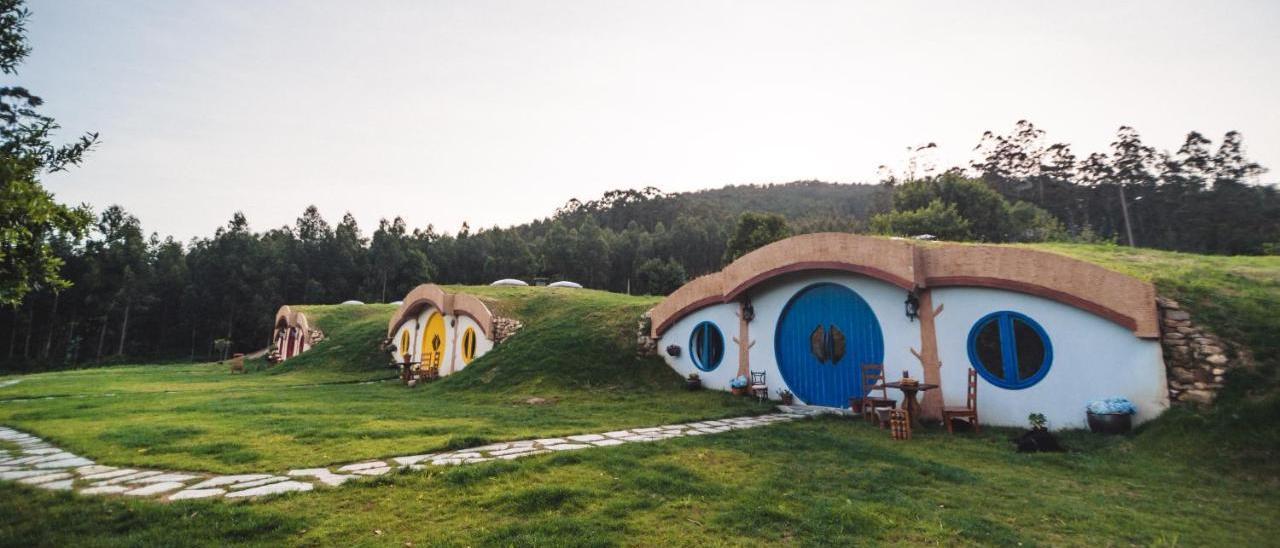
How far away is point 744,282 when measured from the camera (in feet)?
41.4

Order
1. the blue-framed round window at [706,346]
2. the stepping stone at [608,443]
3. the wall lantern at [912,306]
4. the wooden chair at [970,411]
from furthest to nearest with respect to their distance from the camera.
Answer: the blue-framed round window at [706,346] < the wall lantern at [912,306] < the wooden chair at [970,411] < the stepping stone at [608,443]

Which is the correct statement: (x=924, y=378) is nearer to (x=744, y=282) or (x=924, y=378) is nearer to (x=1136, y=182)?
(x=744, y=282)

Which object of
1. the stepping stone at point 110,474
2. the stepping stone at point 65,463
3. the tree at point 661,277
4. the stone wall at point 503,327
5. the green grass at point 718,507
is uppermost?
the tree at point 661,277

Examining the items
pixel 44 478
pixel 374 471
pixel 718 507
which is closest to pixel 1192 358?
pixel 718 507

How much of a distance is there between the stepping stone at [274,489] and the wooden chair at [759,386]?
29.5 feet

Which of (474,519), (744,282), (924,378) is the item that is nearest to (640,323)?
(744,282)

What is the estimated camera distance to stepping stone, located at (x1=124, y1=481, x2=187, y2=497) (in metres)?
4.93

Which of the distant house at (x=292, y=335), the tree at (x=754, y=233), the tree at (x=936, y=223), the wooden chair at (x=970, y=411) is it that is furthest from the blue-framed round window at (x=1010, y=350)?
the tree at (x=754, y=233)

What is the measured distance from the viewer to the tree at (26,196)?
203 inches

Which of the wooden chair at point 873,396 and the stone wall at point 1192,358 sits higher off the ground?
the stone wall at point 1192,358

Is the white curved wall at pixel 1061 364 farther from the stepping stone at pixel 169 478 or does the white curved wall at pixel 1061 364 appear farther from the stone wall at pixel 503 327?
the stone wall at pixel 503 327

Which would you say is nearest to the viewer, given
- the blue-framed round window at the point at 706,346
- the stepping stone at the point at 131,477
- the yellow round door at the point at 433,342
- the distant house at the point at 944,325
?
the stepping stone at the point at 131,477

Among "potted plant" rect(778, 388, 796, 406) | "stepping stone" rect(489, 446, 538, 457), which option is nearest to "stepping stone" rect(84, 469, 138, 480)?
"stepping stone" rect(489, 446, 538, 457)

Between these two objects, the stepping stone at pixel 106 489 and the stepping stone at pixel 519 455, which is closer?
the stepping stone at pixel 106 489
